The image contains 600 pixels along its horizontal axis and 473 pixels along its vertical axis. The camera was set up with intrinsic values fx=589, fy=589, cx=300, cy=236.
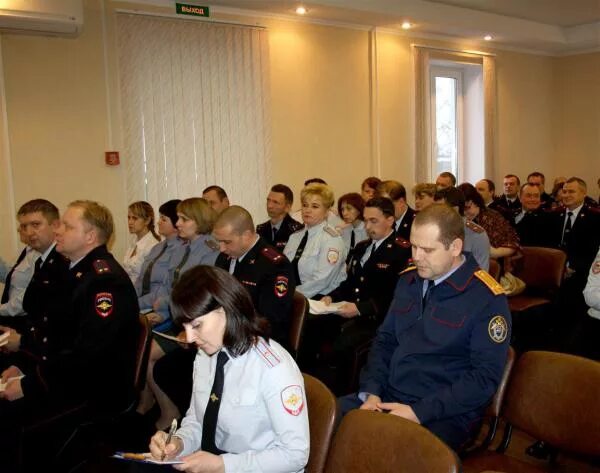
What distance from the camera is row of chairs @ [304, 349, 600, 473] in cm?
154

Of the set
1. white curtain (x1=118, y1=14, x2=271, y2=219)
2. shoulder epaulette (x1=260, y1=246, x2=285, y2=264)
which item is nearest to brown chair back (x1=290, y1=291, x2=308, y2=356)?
shoulder epaulette (x1=260, y1=246, x2=285, y2=264)

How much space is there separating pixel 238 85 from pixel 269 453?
Result: 16.9 ft

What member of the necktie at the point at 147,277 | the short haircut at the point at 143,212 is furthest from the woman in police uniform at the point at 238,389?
the short haircut at the point at 143,212

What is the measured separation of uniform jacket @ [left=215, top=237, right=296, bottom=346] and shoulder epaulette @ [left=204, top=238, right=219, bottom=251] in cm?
66

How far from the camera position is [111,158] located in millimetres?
5516

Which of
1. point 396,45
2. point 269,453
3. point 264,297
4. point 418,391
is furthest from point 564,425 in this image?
point 396,45

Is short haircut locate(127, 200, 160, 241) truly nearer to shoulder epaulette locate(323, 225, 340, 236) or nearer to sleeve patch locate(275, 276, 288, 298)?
shoulder epaulette locate(323, 225, 340, 236)

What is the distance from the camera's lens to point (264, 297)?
10.1 ft

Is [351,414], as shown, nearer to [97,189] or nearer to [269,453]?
[269,453]

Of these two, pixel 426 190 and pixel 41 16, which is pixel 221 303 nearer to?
pixel 426 190

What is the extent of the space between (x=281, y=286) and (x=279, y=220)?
2.27 meters

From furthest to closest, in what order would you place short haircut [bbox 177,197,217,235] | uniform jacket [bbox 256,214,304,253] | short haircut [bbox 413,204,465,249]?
uniform jacket [bbox 256,214,304,253] < short haircut [bbox 177,197,217,235] < short haircut [bbox 413,204,465,249]

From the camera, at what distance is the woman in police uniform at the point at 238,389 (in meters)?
1.59

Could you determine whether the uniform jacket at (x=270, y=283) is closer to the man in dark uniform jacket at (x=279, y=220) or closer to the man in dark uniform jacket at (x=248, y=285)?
the man in dark uniform jacket at (x=248, y=285)
